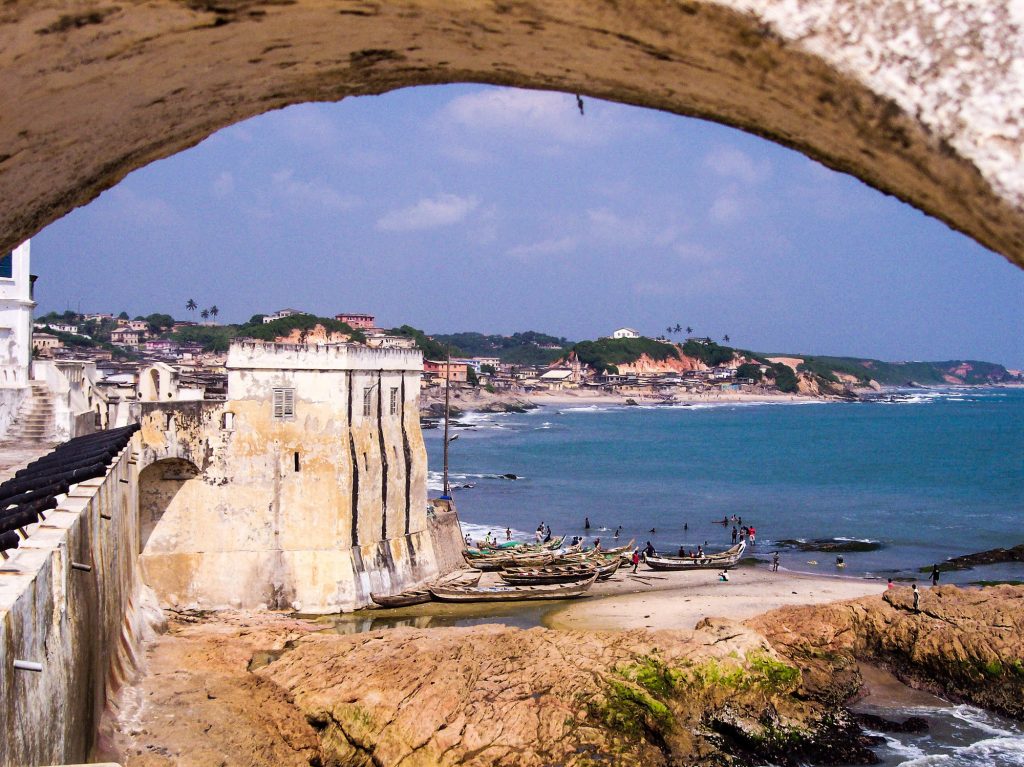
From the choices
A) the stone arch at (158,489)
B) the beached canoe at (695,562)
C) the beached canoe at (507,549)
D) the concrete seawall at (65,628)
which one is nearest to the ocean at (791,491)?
the beached canoe at (695,562)

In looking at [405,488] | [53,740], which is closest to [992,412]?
[405,488]

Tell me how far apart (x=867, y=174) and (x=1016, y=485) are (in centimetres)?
7283

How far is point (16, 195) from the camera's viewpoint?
318 cm

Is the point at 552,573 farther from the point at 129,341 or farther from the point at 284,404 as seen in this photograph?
the point at 129,341

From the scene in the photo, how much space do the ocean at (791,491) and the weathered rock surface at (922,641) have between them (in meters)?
0.75

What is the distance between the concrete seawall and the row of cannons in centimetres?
17

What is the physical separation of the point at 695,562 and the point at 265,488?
18084 mm

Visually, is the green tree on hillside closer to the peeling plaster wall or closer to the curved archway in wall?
the peeling plaster wall

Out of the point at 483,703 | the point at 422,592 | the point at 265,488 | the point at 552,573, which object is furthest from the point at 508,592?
the point at 483,703

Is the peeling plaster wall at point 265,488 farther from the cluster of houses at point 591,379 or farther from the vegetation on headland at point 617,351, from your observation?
the vegetation on headland at point 617,351

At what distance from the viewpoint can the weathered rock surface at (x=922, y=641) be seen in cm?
2041

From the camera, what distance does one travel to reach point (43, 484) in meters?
11.2

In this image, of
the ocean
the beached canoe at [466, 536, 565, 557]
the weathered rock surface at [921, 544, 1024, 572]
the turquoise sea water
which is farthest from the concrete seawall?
the weathered rock surface at [921, 544, 1024, 572]

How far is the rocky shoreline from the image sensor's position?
15891 mm
